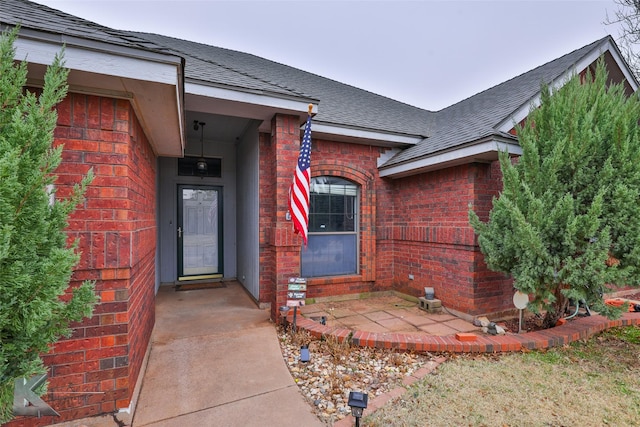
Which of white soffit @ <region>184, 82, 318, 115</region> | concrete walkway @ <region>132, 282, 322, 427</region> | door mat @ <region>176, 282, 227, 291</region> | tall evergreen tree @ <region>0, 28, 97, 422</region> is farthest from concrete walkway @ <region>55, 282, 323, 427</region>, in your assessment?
white soffit @ <region>184, 82, 318, 115</region>

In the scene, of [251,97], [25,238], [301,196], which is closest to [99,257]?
[25,238]

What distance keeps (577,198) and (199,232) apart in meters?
6.90

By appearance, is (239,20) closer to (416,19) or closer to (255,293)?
(416,19)

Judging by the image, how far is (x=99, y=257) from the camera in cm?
203

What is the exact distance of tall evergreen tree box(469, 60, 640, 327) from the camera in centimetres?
305

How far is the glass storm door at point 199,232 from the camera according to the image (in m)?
6.65

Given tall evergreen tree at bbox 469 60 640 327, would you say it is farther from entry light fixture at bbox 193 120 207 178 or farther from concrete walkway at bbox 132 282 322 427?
entry light fixture at bbox 193 120 207 178

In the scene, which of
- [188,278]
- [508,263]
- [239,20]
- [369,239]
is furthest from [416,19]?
[188,278]

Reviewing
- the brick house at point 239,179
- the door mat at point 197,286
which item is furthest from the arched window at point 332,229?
the door mat at point 197,286

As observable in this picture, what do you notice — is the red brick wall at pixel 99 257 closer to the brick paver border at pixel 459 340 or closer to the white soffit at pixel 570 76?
the brick paver border at pixel 459 340

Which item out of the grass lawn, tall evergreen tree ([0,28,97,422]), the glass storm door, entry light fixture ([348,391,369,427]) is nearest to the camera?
tall evergreen tree ([0,28,97,422])

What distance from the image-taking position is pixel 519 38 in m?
15.1

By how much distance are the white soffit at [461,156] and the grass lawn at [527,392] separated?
255 cm

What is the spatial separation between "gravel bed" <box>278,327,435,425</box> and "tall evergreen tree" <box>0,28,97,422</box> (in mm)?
1897
